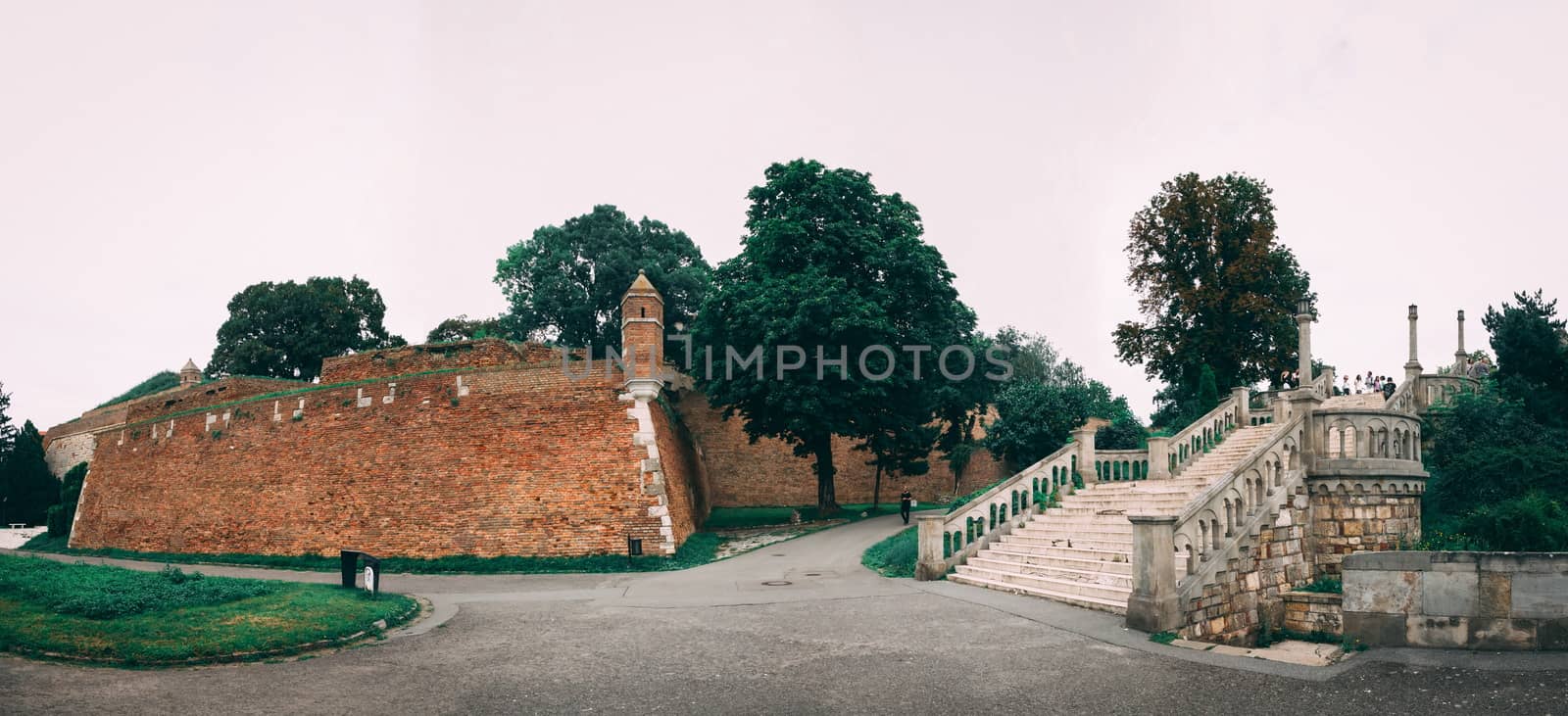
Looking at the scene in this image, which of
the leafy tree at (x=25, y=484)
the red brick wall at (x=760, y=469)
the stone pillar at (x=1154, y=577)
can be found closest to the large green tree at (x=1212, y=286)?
the red brick wall at (x=760, y=469)

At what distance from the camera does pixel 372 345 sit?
5100cm

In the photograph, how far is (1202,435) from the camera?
20.4 meters

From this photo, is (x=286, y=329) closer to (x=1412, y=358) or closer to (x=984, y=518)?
(x=984, y=518)

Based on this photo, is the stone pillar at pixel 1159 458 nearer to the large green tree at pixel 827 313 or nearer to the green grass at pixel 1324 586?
the green grass at pixel 1324 586

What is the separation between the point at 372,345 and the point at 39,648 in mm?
45317

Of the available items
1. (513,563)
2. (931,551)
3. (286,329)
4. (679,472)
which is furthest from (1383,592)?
(286,329)

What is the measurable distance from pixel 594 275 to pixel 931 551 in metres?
32.9

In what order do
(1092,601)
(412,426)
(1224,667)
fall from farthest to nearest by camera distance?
1. (412,426)
2. (1092,601)
3. (1224,667)

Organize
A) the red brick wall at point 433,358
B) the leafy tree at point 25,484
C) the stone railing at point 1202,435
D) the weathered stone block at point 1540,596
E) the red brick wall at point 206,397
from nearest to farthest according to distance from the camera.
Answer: the weathered stone block at point 1540,596 < the stone railing at point 1202,435 < the red brick wall at point 433,358 < the red brick wall at point 206,397 < the leafy tree at point 25,484

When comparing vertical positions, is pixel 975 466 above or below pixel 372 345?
below

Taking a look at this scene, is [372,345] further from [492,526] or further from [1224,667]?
[1224,667]

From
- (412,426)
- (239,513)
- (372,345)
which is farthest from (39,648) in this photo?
(372,345)

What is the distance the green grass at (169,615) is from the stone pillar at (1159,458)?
14.9m

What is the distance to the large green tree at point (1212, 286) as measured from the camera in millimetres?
31359
